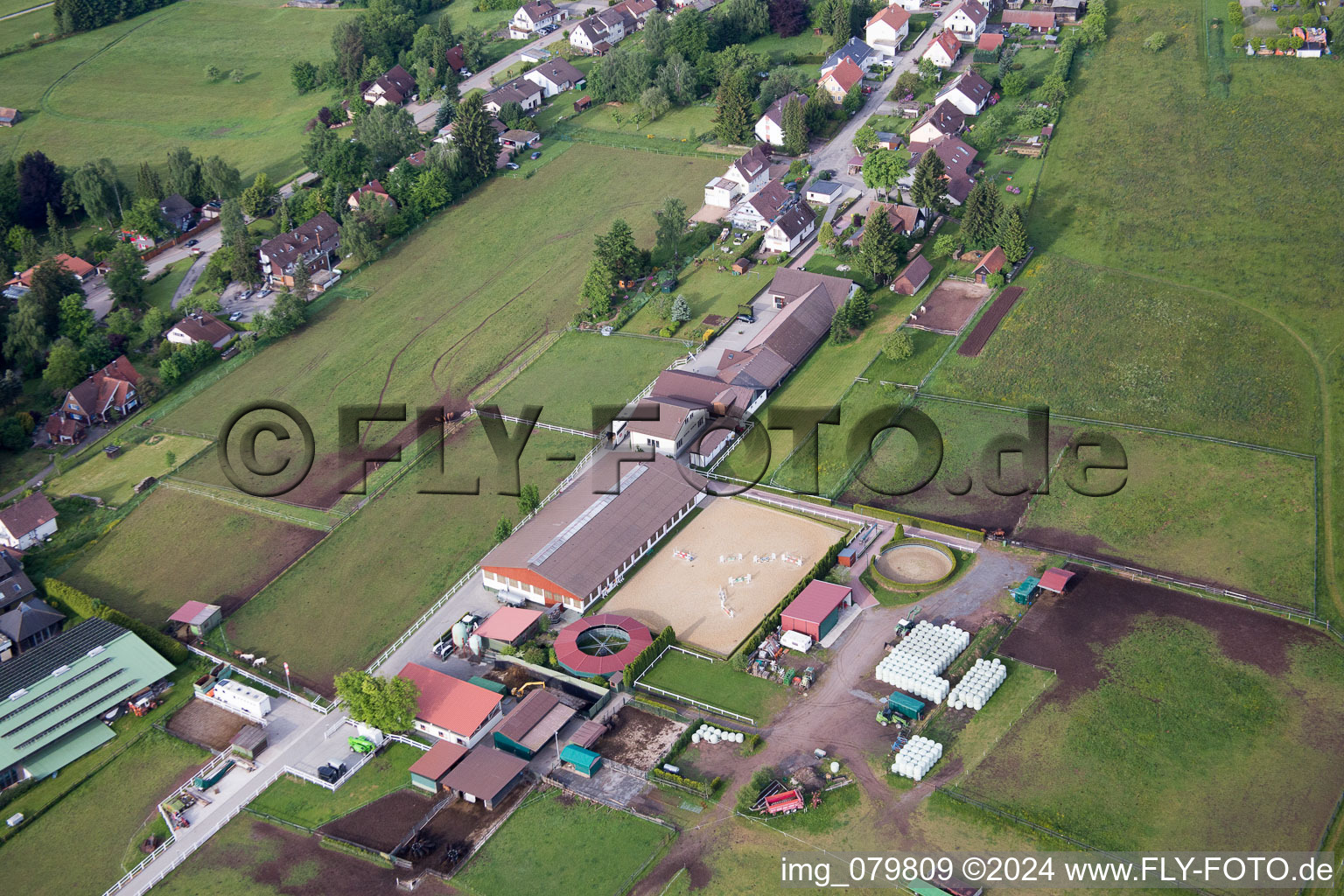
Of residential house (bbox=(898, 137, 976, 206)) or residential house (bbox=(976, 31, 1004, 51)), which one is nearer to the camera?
residential house (bbox=(898, 137, 976, 206))

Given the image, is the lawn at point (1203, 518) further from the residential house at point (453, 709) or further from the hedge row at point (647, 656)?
the residential house at point (453, 709)

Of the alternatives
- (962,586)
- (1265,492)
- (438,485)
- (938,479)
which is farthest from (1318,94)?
(438,485)

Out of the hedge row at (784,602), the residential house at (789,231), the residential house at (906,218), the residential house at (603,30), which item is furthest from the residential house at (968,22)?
the hedge row at (784,602)

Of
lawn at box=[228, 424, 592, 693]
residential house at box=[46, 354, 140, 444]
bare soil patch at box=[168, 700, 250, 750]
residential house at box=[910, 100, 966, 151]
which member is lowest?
bare soil patch at box=[168, 700, 250, 750]

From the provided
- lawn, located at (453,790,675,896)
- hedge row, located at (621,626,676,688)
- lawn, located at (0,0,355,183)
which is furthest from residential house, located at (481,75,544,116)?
lawn, located at (453,790,675,896)

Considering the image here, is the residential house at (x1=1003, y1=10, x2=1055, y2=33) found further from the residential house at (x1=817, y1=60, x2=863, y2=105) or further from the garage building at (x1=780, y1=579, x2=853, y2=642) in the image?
the garage building at (x1=780, y1=579, x2=853, y2=642)

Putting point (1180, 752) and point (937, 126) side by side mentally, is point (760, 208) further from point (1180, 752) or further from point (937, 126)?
point (1180, 752)
